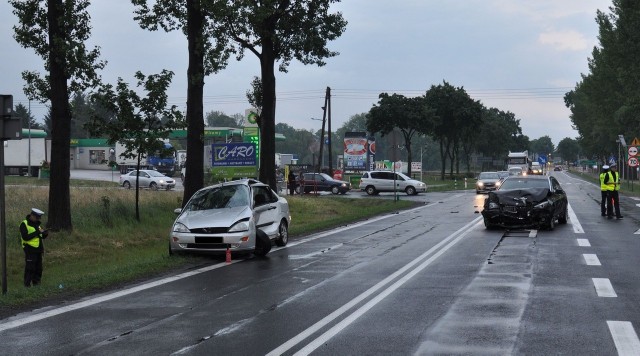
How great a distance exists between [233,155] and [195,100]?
833 cm

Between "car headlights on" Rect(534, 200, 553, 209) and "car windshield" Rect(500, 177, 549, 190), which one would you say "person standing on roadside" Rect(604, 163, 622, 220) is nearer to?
"car windshield" Rect(500, 177, 549, 190)

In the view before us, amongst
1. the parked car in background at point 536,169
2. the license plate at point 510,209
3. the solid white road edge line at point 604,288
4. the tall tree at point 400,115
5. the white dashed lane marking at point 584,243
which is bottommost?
the white dashed lane marking at point 584,243

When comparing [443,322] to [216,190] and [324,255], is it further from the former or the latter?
[216,190]

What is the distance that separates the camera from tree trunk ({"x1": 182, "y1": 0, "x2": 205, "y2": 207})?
21484 millimetres

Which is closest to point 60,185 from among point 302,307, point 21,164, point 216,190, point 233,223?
point 216,190

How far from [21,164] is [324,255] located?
212ft

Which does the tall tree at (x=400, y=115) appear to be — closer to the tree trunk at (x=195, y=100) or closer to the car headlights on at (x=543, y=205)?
the tree trunk at (x=195, y=100)

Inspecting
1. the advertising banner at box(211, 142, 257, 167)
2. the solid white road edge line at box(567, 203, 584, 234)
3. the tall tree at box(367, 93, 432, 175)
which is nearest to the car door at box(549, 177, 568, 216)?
the solid white road edge line at box(567, 203, 584, 234)

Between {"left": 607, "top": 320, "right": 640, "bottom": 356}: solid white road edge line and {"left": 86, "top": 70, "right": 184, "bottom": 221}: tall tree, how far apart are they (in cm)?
1675

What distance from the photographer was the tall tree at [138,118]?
22.5 metres

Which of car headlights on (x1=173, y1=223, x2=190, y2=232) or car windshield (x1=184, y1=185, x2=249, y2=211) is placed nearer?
car headlights on (x1=173, y1=223, x2=190, y2=232)

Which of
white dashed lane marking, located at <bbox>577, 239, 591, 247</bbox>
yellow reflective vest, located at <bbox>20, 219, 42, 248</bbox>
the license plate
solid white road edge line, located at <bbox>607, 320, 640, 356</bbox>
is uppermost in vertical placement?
the license plate

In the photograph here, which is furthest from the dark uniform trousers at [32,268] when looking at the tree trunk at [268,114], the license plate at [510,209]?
the tree trunk at [268,114]

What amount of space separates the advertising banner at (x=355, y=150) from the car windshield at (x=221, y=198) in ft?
174
